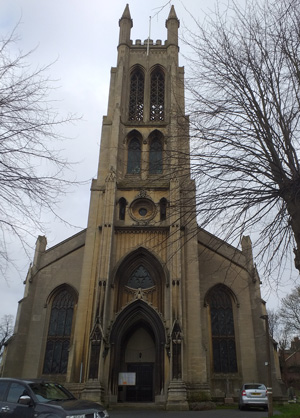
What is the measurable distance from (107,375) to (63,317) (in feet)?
16.3

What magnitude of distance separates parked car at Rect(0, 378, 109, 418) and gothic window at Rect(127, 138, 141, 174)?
1818 cm

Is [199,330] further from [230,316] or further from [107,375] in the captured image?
[107,375]

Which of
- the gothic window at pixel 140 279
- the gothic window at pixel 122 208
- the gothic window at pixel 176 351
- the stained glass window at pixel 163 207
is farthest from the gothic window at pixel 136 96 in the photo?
the gothic window at pixel 176 351

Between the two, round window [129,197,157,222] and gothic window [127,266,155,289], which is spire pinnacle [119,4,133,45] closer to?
Answer: round window [129,197,157,222]

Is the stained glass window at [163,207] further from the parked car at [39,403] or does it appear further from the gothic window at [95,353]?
the parked car at [39,403]

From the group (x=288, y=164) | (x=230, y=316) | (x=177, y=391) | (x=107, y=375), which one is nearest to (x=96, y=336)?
(x=107, y=375)

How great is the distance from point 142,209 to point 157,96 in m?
10.1

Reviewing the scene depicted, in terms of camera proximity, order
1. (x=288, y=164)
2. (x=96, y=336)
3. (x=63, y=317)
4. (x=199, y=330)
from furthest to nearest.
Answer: (x=63, y=317), (x=199, y=330), (x=96, y=336), (x=288, y=164)

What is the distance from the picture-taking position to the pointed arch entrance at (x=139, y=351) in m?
17.9

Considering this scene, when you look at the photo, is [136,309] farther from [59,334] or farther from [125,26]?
[125,26]

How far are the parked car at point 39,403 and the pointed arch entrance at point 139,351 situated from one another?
1130cm

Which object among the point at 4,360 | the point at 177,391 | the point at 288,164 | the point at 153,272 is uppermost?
the point at 153,272

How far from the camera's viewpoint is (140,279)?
2048 centimetres

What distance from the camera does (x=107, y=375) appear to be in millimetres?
17359
